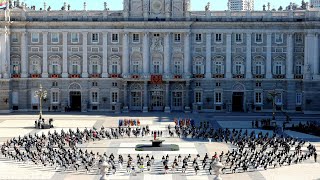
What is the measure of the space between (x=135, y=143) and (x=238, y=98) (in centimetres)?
3895

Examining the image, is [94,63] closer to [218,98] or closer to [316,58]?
[218,98]

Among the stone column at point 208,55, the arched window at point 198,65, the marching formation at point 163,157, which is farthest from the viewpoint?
the arched window at point 198,65

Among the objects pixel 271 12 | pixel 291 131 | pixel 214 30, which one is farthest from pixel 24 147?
pixel 271 12

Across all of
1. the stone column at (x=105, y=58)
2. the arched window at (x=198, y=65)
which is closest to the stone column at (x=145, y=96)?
the stone column at (x=105, y=58)

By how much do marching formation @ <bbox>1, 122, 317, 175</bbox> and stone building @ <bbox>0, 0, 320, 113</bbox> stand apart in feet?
105

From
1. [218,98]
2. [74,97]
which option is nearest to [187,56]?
[218,98]

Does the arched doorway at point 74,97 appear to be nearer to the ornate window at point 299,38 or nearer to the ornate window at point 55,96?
the ornate window at point 55,96

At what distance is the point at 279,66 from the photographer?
99.6 metres

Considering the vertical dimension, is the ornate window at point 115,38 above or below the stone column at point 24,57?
above

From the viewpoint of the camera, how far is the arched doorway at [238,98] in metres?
99.8

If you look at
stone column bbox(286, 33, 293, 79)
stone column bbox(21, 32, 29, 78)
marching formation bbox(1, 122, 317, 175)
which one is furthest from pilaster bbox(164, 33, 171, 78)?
marching formation bbox(1, 122, 317, 175)

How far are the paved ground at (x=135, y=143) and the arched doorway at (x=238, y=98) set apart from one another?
4.75 meters

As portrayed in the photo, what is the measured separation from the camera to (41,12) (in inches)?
3922

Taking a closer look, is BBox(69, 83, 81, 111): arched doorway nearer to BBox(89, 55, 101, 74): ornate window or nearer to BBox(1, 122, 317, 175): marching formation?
BBox(89, 55, 101, 74): ornate window
